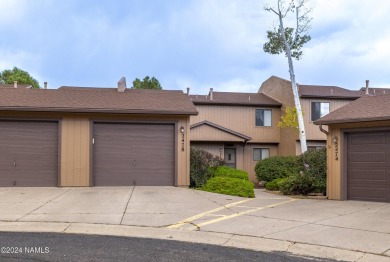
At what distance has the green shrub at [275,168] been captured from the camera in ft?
78.5

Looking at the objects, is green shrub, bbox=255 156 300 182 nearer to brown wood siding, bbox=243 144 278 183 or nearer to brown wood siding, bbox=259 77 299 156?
brown wood siding, bbox=259 77 299 156

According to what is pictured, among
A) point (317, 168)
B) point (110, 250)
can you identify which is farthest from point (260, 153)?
point (110, 250)

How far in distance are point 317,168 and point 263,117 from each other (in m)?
14.1

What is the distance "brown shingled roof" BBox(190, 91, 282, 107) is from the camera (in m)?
28.9

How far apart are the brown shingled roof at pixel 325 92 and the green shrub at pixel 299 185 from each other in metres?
12.3

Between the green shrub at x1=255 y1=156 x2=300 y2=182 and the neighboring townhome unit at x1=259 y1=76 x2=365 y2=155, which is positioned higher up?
the neighboring townhome unit at x1=259 y1=76 x2=365 y2=155

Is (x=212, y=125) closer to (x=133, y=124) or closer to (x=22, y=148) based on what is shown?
(x=133, y=124)

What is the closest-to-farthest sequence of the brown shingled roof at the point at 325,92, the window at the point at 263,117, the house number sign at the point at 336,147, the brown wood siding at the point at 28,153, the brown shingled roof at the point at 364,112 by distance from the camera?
the brown shingled roof at the point at 364,112, the house number sign at the point at 336,147, the brown wood siding at the point at 28,153, the brown shingled roof at the point at 325,92, the window at the point at 263,117

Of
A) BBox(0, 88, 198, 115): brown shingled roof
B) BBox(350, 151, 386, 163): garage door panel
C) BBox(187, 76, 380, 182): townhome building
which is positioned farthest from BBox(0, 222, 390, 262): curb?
BBox(187, 76, 380, 182): townhome building

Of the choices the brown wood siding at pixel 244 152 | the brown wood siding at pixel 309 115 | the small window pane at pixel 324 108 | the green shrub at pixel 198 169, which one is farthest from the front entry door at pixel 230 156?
the green shrub at pixel 198 169

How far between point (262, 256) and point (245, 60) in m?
20.5

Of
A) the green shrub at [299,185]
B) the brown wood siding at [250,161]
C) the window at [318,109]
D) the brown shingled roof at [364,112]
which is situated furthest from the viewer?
the brown wood siding at [250,161]

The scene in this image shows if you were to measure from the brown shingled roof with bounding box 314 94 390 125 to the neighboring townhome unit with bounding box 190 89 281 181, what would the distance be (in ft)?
40.0

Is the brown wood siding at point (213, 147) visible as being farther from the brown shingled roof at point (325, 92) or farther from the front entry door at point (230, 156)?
the brown shingled roof at point (325, 92)
